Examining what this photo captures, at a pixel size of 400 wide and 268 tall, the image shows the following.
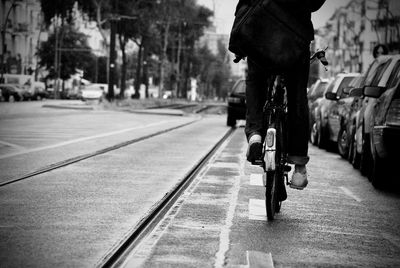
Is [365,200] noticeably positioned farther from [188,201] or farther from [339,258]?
[339,258]

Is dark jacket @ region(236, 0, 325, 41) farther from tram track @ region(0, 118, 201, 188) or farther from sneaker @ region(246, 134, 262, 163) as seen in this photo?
tram track @ region(0, 118, 201, 188)

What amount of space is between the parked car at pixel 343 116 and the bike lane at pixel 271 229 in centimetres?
422

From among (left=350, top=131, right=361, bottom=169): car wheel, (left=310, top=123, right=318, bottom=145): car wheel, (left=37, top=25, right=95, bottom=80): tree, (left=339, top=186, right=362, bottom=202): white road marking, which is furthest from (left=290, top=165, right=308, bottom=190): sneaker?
(left=37, top=25, right=95, bottom=80): tree

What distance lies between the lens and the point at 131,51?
14162 cm

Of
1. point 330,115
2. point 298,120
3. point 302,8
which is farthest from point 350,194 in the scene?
point 330,115

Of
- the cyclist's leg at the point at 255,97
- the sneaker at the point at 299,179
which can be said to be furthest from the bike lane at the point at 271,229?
the cyclist's leg at the point at 255,97

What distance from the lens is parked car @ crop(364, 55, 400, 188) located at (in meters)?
9.74

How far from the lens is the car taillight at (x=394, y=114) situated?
9.81 metres

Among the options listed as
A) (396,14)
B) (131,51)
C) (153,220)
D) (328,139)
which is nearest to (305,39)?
(153,220)

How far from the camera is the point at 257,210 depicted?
7523 mm

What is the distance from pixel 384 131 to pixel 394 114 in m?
0.25

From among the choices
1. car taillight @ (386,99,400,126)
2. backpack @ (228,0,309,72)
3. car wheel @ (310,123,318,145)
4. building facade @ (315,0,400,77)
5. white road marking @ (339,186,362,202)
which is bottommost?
car wheel @ (310,123,318,145)

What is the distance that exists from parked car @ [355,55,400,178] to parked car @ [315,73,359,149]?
282 centimetres

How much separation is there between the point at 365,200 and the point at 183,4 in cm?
7566
